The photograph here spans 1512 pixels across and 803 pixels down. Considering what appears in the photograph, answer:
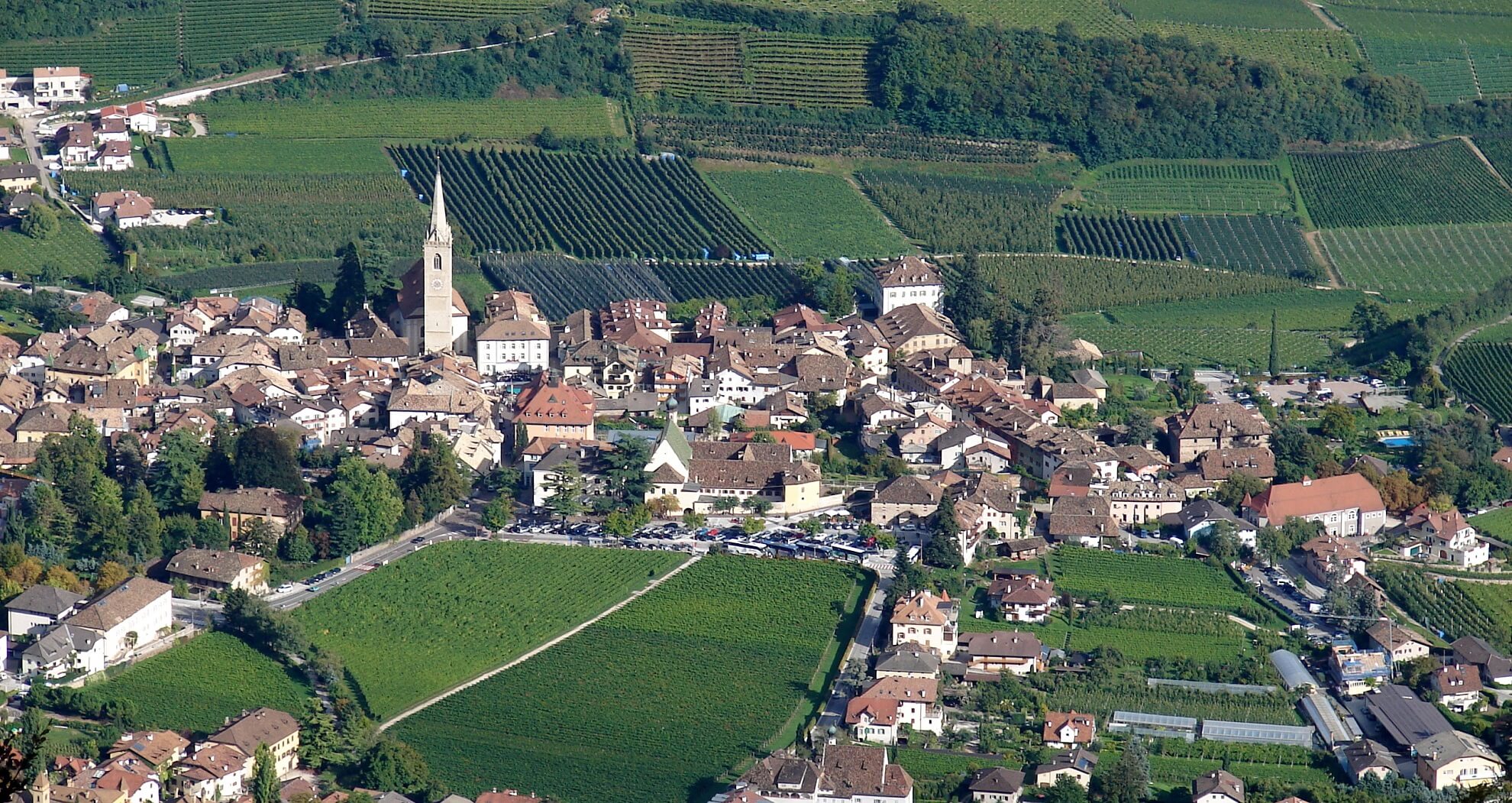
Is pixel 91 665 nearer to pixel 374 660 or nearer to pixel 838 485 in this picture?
pixel 374 660

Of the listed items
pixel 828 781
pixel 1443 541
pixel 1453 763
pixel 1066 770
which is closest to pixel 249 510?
pixel 828 781

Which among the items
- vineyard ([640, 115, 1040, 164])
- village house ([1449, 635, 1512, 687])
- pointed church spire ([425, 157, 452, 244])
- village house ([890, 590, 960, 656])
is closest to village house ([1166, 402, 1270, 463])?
village house ([1449, 635, 1512, 687])

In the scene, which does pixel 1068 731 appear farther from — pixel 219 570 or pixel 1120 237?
pixel 1120 237

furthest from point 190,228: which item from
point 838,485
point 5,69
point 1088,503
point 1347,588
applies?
point 1347,588

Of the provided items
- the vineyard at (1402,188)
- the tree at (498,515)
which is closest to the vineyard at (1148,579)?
the tree at (498,515)

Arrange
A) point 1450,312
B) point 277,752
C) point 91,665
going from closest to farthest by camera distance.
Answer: point 277,752 → point 91,665 → point 1450,312

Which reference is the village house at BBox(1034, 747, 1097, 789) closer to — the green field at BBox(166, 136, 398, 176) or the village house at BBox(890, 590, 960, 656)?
the village house at BBox(890, 590, 960, 656)
